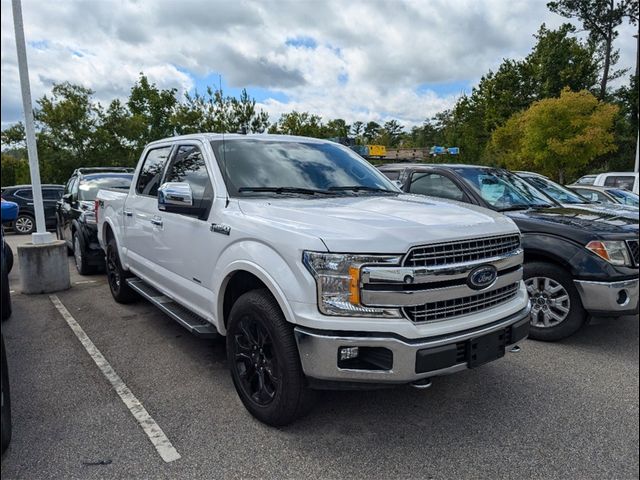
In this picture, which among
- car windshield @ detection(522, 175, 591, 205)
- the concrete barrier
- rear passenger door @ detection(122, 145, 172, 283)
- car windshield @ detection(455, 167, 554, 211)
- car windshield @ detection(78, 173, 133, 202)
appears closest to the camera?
rear passenger door @ detection(122, 145, 172, 283)

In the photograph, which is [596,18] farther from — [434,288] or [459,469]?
[459,469]

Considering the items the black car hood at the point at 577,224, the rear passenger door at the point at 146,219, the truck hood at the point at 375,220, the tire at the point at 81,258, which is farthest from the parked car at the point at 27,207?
the black car hood at the point at 577,224

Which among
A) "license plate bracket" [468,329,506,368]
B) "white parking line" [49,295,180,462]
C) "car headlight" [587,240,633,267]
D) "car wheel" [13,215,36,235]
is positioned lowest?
"car wheel" [13,215,36,235]

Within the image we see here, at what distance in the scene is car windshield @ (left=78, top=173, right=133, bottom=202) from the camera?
8.80 meters

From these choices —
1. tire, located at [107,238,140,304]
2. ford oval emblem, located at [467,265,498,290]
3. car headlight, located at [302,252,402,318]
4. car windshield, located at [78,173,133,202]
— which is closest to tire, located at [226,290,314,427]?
car headlight, located at [302,252,402,318]

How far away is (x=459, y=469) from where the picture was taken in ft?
8.57

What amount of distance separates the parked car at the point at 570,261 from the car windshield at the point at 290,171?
1.55m

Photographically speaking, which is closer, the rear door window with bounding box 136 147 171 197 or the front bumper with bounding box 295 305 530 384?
the front bumper with bounding box 295 305 530 384

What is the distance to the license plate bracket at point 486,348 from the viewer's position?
274 cm

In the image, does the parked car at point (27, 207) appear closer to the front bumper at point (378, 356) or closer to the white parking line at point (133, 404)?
the white parking line at point (133, 404)

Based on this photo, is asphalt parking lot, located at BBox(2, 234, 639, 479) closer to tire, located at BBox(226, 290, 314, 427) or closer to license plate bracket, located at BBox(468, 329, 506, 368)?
tire, located at BBox(226, 290, 314, 427)

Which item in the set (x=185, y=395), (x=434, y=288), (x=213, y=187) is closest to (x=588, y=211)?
(x=434, y=288)

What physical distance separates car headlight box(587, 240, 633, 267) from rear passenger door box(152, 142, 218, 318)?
10.5 ft

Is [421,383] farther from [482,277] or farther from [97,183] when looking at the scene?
[97,183]
